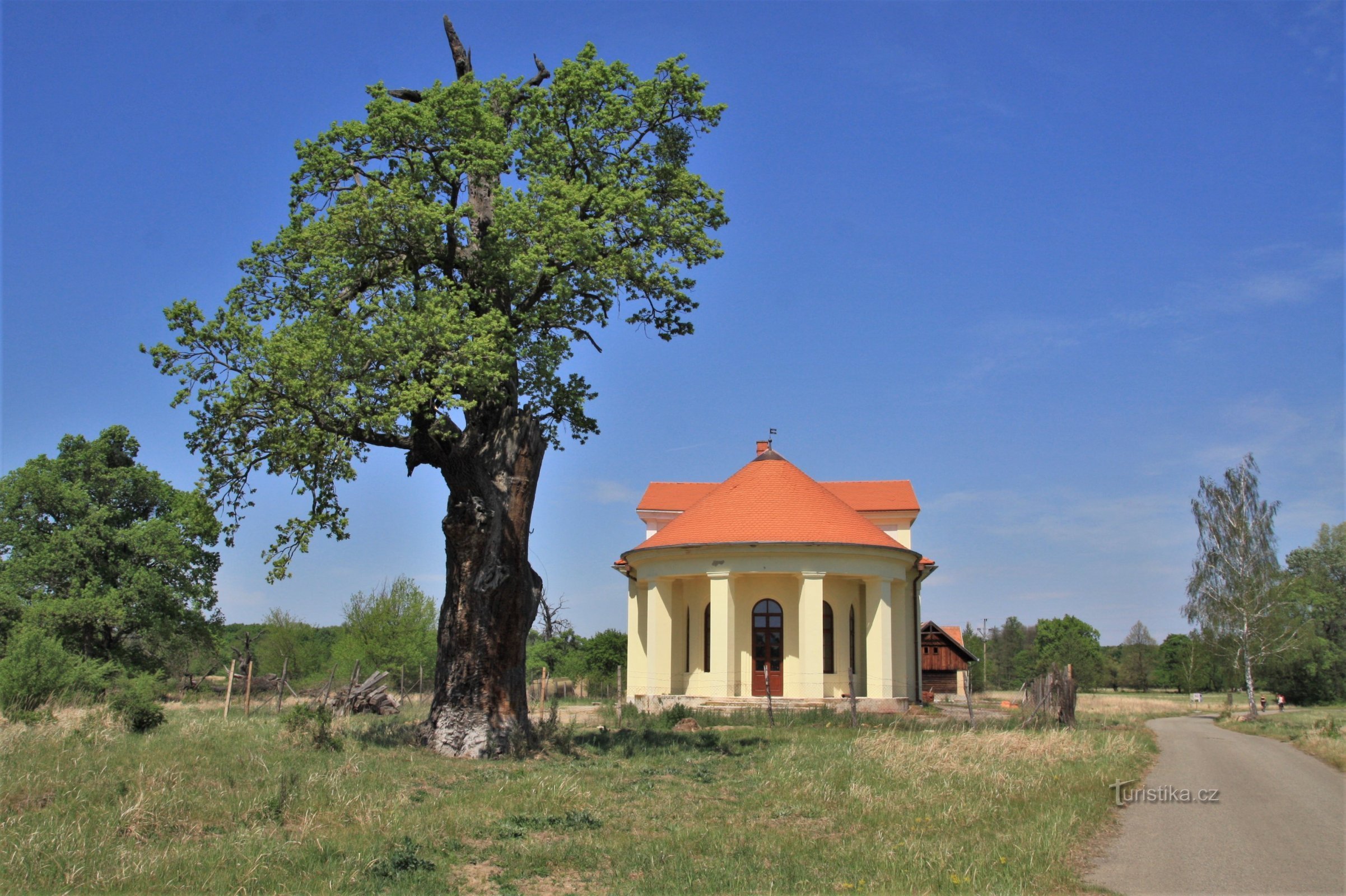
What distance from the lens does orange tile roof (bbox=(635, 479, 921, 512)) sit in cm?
3925

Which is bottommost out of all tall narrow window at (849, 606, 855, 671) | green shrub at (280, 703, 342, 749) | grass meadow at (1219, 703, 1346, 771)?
grass meadow at (1219, 703, 1346, 771)

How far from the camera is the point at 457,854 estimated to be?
8.66 metres

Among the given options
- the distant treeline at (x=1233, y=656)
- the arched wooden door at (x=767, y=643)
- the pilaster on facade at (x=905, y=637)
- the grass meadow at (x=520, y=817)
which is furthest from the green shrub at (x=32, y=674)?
the distant treeline at (x=1233, y=656)

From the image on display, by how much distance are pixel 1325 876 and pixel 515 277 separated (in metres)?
12.9

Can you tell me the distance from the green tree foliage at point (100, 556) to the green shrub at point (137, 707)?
56.4ft

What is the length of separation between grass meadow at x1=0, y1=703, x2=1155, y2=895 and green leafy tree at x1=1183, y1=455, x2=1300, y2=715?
32345 millimetres

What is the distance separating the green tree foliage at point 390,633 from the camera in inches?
1875

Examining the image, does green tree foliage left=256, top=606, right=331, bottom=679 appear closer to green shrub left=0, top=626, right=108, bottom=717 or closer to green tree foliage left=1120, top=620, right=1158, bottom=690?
green shrub left=0, top=626, right=108, bottom=717

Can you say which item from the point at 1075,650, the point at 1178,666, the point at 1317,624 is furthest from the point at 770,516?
the point at 1178,666

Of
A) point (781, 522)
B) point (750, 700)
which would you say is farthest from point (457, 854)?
point (781, 522)

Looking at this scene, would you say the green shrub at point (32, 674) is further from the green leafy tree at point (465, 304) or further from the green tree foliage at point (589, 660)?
the green tree foliage at point (589, 660)

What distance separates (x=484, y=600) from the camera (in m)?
15.8

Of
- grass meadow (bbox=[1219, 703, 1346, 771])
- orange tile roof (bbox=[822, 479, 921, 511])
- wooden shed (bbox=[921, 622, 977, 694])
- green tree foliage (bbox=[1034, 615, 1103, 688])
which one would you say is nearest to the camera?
grass meadow (bbox=[1219, 703, 1346, 771])

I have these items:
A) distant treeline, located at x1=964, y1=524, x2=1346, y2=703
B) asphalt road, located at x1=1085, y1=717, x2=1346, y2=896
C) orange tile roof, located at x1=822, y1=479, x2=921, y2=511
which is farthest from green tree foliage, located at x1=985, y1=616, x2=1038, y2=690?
asphalt road, located at x1=1085, y1=717, x2=1346, y2=896
